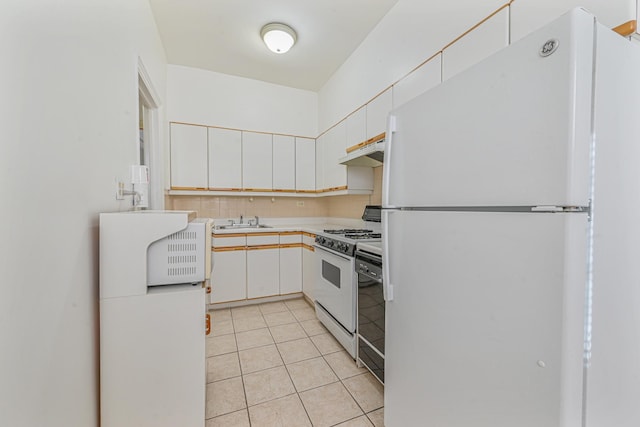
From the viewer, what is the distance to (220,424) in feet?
4.77

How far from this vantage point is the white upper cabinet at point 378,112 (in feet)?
7.09

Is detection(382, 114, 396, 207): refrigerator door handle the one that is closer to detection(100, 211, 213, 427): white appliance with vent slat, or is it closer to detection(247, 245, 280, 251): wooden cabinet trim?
detection(100, 211, 213, 427): white appliance with vent slat

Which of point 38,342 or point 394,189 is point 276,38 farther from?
point 38,342

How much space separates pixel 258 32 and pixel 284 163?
1488 mm

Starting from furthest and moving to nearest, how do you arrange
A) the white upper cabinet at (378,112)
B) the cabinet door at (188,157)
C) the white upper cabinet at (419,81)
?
the cabinet door at (188,157)
the white upper cabinet at (378,112)
the white upper cabinet at (419,81)

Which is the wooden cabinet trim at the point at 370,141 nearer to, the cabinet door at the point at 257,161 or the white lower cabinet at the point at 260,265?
the white lower cabinet at the point at 260,265

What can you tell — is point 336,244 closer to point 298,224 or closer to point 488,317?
point 488,317

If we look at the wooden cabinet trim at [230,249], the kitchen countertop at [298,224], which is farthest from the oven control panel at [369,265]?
the wooden cabinet trim at [230,249]

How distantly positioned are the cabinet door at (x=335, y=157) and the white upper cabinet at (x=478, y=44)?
1410 millimetres

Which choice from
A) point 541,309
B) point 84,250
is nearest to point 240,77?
point 84,250

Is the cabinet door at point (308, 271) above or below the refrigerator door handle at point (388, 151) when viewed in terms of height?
below

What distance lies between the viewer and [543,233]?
0.67 metres

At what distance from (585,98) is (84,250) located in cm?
170

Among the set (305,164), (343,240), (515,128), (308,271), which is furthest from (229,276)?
(515,128)
